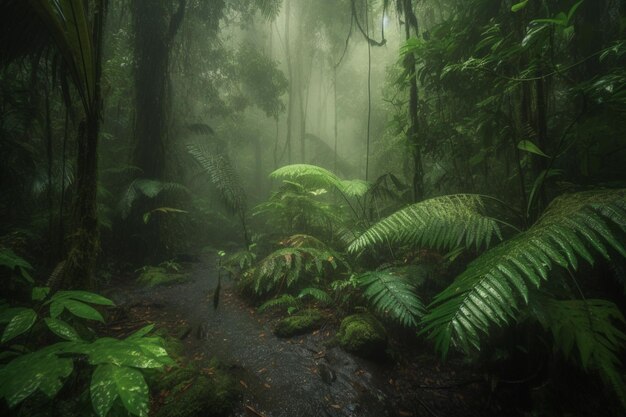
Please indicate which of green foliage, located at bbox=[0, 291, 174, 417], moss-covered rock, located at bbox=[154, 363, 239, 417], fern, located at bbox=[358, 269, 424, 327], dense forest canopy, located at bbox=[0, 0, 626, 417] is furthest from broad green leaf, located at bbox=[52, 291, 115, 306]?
fern, located at bbox=[358, 269, 424, 327]

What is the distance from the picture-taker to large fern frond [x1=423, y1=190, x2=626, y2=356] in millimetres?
1073

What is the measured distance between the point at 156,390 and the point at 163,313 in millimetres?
1696

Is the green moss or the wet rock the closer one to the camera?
the wet rock

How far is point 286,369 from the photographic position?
225cm

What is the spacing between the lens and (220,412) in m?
1.72

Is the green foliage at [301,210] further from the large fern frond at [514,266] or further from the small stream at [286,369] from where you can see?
the large fern frond at [514,266]

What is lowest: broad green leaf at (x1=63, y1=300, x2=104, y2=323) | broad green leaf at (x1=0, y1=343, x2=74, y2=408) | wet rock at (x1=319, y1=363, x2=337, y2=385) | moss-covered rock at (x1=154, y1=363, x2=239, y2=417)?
wet rock at (x1=319, y1=363, x2=337, y2=385)

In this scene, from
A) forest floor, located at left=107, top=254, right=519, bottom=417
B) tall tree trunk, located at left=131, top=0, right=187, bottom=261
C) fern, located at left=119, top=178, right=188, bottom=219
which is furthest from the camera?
tall tree trunk, located at left=131, top=0, right=187, bottom=261

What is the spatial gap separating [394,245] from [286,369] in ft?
6.75

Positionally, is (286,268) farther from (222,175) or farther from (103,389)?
(103,389)

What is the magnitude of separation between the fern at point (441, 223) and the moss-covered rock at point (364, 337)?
85 cm

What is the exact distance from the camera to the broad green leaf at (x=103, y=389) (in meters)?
0.70

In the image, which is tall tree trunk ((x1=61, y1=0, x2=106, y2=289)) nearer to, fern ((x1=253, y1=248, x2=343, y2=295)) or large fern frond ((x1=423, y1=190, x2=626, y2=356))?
fern ((x1=253, y1=248, x2=343, y2=295))

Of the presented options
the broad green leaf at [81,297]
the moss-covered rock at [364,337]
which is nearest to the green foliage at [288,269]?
the moss-covered rock at [364,337]
